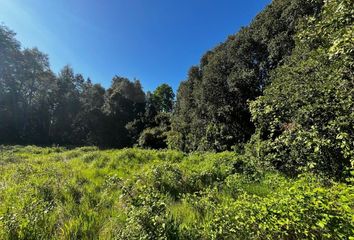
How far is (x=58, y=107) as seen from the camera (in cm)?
3116

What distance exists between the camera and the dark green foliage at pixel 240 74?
1128cm

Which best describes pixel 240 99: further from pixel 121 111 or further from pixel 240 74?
pixel 121 111

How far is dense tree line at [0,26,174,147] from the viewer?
2795cm

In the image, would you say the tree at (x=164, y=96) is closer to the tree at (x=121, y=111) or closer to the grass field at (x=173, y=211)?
the tree at (x=121, y=111)

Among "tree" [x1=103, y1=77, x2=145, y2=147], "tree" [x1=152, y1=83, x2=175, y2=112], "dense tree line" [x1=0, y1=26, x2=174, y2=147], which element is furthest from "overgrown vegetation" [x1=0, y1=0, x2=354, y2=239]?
"tree" [x1=152, y1=83, x2=175, y2=112]

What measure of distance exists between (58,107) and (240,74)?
88.3 ft

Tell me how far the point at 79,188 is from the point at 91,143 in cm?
2558

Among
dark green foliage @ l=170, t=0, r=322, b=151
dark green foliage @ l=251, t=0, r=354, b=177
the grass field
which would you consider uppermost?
dark green foliage @ l=170, t=0, r=322, b=151

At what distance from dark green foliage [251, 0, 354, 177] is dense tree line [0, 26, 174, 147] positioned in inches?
842

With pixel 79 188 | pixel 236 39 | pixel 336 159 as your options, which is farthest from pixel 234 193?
pixel 236 39

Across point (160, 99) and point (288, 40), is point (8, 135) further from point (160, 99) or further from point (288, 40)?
point (288, 40)

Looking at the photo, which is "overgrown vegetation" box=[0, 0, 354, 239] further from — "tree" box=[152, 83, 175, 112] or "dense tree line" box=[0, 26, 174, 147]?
"tree" box=[152, 83, 175, 112]

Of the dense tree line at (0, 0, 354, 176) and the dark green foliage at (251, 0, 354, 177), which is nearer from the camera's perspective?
the dark green foliage at (251, 0, 354, 177)

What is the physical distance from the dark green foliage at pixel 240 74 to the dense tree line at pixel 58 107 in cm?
1271
